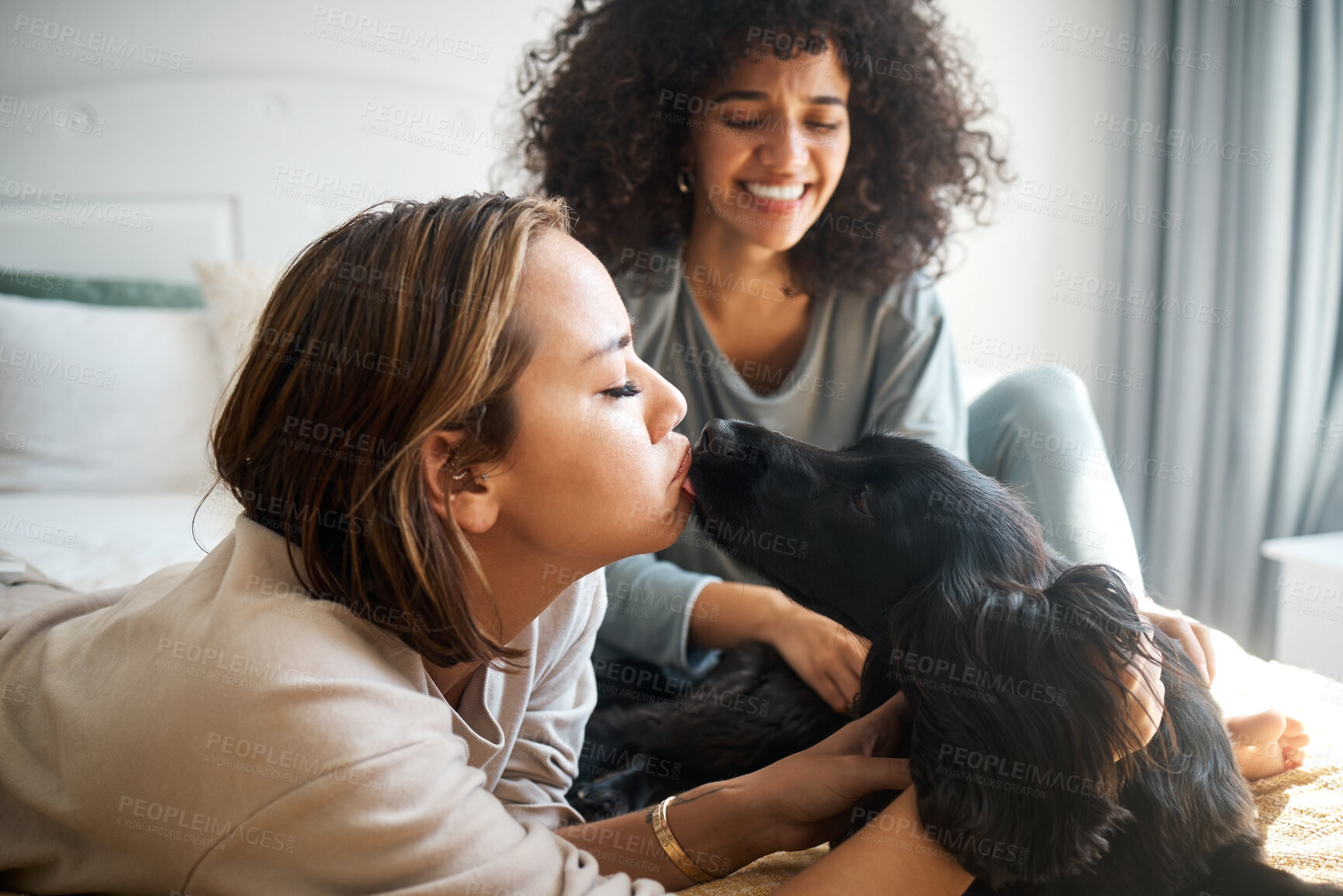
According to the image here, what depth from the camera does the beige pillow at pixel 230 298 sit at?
2.44 m

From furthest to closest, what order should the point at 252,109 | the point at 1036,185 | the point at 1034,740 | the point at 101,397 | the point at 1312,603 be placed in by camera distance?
the point at 1036,185, the point at 252,109, the point at 1312,603, the point at 101,397, the point at 1034,740

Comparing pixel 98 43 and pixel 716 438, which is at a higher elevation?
pixel 98 43

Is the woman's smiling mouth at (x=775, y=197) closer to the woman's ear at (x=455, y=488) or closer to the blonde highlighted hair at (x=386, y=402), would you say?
the blonde highlighted hair at (x=386, y=402)

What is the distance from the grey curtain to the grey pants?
5.13 ft

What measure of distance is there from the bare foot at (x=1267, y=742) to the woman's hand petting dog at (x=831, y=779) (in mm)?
441

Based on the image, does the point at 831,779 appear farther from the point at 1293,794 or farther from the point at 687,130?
the point at 687,130

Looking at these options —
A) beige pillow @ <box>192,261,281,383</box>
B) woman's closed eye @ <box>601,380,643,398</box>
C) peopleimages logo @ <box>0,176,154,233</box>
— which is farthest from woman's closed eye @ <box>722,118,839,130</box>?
peopleimages logo @ <box>0,176,154,233</box>

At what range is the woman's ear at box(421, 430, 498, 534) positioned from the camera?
91 centimetres

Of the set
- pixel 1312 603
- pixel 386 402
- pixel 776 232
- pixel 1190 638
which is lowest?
pixel 1312 603

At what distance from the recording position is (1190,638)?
111 centimetres

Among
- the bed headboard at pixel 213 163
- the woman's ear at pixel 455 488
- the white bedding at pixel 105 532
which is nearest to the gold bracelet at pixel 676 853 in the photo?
the woman's ear at pixel 455 488

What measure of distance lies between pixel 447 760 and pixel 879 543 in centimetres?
52

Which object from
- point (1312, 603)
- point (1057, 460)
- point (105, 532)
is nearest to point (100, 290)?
point (105, 532)

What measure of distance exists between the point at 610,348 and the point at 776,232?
90 cm
